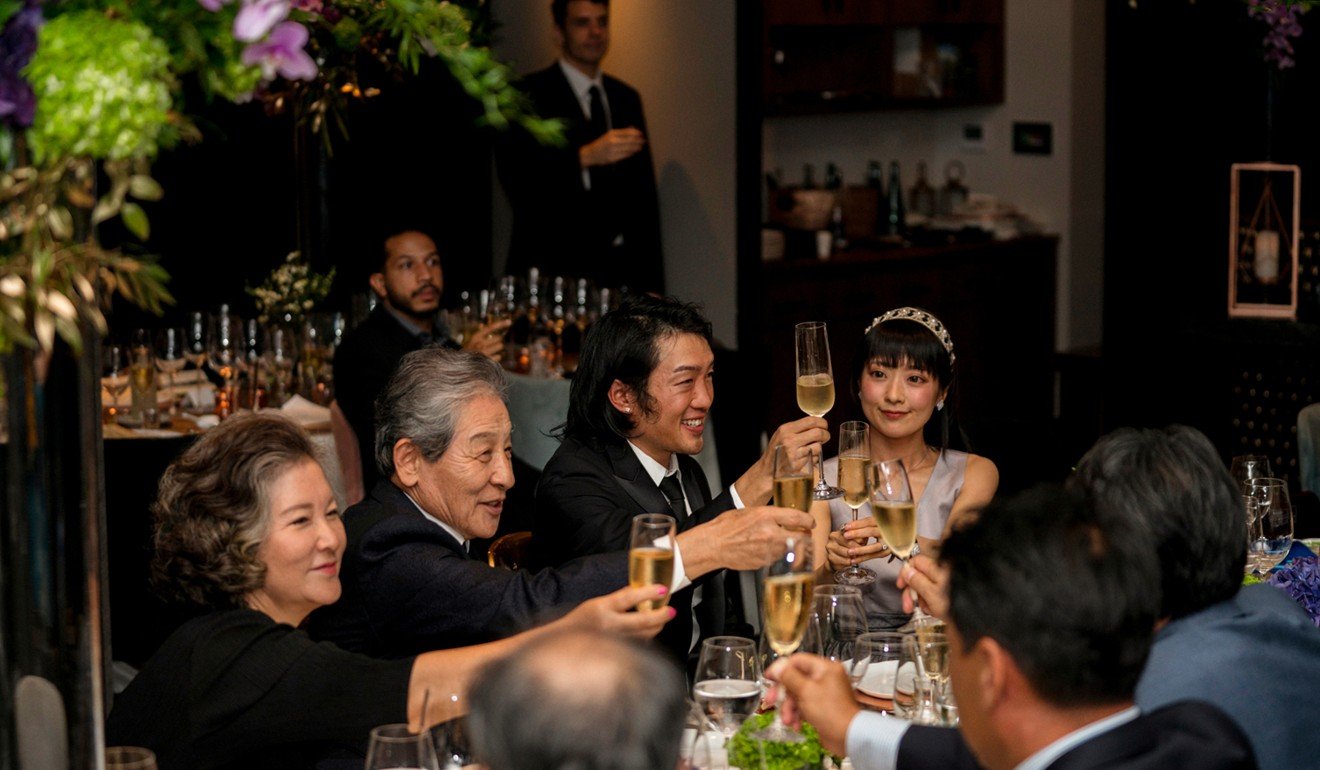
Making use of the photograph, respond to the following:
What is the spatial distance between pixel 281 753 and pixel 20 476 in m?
0.90

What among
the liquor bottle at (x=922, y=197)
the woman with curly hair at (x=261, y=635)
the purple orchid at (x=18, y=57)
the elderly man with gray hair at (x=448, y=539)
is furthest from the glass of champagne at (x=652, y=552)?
the liquor bottle at (x=922, y=197)

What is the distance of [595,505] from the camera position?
3.13 meters

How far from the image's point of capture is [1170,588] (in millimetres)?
2119

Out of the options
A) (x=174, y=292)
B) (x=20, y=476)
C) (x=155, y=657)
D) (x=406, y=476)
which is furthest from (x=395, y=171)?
(x=20, y=476)

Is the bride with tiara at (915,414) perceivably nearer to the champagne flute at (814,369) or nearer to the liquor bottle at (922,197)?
the champagne flute at (814,369)

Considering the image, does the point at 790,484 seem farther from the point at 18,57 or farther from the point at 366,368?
the point at 366,368

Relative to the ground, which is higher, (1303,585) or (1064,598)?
(1064,598)

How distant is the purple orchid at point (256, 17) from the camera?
141 centimetres

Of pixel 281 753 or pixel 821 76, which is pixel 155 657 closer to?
pixel 281 753

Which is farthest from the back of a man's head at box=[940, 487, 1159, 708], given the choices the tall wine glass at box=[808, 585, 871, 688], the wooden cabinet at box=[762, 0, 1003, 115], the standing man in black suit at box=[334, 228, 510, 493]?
the wooden cabinet at box=[762, 0, 1003, 115]

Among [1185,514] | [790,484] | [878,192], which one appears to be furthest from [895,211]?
[1185,514]

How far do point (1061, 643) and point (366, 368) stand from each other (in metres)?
3.53

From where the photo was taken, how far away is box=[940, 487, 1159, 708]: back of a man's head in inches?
65.5

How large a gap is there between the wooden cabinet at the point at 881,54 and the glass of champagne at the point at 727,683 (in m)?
6.23
